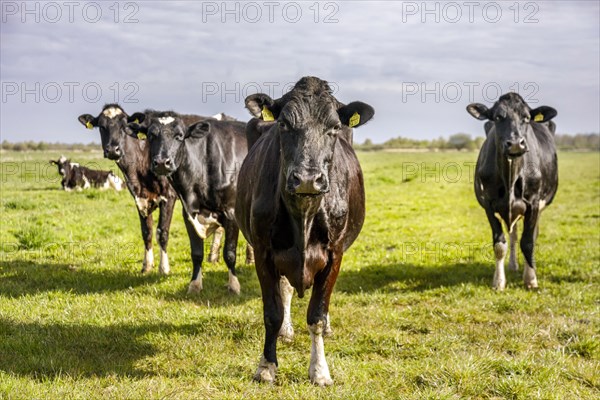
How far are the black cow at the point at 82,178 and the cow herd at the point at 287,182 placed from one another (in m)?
15.2

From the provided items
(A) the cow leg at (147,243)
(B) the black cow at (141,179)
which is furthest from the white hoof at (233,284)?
(A) the cow leg at (147,243)

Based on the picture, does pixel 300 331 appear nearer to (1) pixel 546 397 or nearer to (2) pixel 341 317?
(2) pixel 341 317

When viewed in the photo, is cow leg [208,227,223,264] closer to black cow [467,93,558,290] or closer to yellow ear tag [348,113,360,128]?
black cow [467,93,558,290]

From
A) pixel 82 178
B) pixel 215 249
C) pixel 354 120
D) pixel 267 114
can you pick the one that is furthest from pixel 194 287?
pixel 82 178

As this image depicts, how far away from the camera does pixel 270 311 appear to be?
209 inches

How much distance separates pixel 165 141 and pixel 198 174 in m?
0.70

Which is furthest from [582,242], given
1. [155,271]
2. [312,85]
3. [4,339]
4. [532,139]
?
[4,339]

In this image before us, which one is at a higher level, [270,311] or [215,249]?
[270,311]

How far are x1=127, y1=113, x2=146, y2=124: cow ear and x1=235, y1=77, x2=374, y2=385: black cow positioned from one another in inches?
199

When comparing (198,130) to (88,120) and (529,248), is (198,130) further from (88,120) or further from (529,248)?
(529,248)

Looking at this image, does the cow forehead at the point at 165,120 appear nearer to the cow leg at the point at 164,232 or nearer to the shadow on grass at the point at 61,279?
the cow leg at the point at 164,232

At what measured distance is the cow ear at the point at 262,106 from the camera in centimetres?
531

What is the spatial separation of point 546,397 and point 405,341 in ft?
5.84

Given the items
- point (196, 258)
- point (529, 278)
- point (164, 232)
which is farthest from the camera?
point (164, 232)
